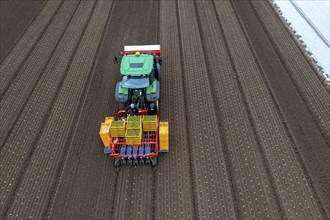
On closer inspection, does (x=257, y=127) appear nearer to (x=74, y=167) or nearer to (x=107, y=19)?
(x=74, y=167)

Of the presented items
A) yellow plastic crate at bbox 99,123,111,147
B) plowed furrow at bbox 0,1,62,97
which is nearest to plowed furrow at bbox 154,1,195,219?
yellow plastic crate at bbox 99,123,111,147

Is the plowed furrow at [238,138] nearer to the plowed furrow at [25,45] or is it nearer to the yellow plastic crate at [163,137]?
the yellow plastic crate at [163,137]

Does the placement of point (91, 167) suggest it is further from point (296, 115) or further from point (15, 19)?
point (15, 19)

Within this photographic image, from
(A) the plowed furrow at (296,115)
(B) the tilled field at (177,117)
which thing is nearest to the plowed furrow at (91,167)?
(B) the tilled field at (177,117)

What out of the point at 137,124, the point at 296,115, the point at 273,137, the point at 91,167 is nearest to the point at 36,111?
the point at 91,167

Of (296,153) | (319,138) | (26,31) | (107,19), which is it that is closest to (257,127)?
(296,153)

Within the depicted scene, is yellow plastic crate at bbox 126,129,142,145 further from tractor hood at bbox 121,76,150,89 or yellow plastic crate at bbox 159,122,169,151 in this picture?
tractor hood at bbox 121,76,150,89
